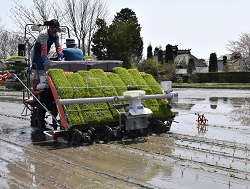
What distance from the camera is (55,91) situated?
28.9 ft

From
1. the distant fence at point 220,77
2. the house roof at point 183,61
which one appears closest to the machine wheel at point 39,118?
the distant fence at point 220,77

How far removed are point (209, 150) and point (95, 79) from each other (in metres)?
3.26

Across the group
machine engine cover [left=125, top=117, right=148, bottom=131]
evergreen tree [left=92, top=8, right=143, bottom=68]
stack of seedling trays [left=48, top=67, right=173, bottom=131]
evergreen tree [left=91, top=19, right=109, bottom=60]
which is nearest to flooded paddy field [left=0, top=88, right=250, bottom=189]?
machine engine cover [left=125, top=117, right=148, bottom=131]

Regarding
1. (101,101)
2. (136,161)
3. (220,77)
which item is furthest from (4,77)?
(220,77)

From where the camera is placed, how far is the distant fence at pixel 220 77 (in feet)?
152

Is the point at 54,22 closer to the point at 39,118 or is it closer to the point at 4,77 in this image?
the point at 4,77

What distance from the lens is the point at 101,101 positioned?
8766 millimetres

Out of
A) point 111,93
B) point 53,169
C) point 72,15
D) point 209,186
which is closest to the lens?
point 209,186

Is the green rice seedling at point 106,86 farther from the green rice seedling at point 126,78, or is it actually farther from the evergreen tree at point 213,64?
the evergreen tree at point 213,64

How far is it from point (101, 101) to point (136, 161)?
2147 mm

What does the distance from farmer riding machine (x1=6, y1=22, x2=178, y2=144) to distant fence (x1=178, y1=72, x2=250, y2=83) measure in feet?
125

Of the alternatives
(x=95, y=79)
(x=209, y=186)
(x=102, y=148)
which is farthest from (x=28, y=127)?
(x=209, y=186)

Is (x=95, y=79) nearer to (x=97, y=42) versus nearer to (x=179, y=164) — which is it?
(x=179, y=164)

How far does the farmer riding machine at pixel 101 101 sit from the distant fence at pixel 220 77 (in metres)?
38.0
